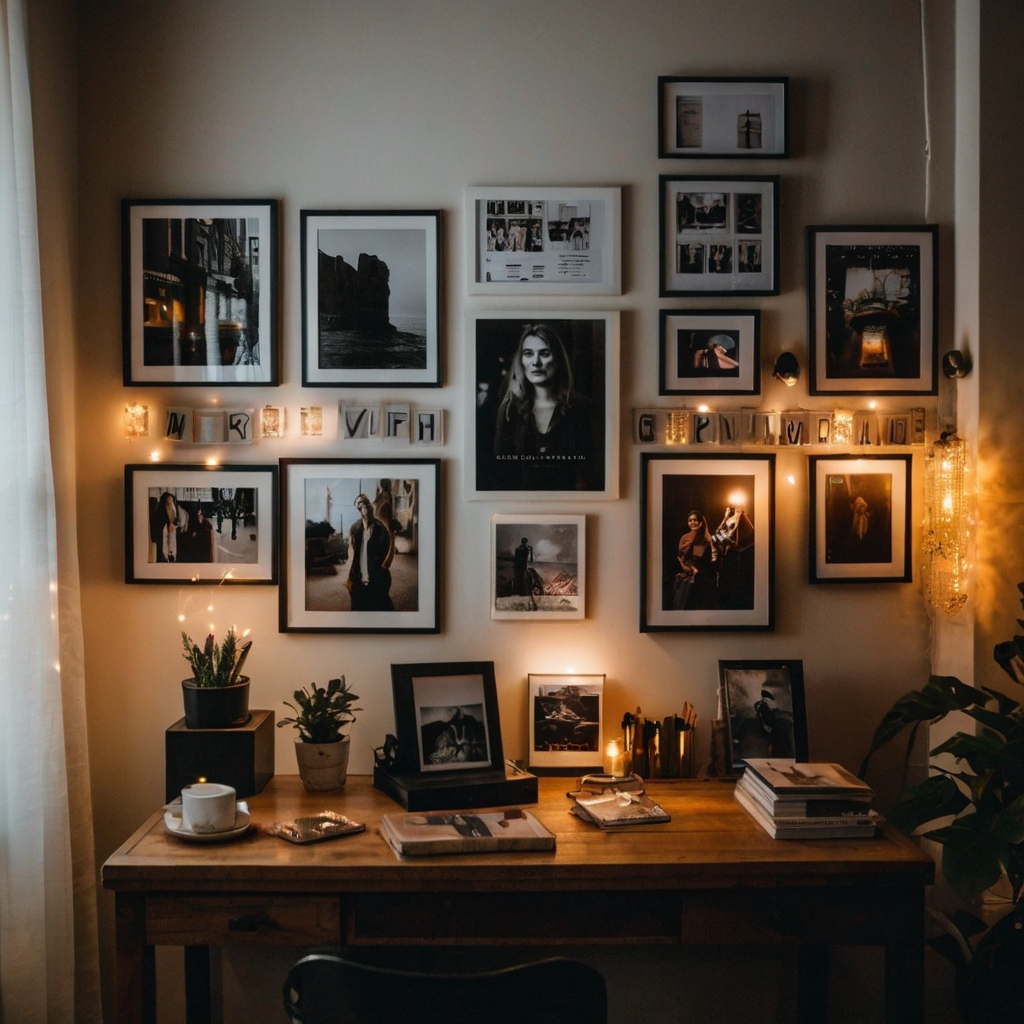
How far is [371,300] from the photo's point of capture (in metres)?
2.41

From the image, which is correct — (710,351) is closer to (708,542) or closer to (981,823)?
(708,542)

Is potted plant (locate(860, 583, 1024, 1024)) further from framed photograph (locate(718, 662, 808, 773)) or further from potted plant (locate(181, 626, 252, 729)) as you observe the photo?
potted plant (locate(181, 626, 252, 729))

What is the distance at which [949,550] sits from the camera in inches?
91.4

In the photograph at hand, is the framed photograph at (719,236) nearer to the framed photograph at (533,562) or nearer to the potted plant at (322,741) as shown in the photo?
the framed photograph at (533,562)

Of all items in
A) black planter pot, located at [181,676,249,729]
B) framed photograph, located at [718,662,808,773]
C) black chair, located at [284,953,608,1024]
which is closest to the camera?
black chair, located at [284,953,608,1024]

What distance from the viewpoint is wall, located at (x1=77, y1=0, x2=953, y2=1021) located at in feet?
A: 7.87

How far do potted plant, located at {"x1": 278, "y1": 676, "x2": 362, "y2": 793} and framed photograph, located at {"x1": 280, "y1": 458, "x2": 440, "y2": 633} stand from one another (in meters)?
0.20

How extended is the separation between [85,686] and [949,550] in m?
2.22

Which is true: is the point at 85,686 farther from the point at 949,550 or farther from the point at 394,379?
the point at 949,550

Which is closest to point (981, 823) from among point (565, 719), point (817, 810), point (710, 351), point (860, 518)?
point (817, 810)

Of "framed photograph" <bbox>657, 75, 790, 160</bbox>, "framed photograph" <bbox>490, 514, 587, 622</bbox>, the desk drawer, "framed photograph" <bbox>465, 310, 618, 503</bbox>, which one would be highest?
"framed photograph" <bbox>657, 75, 790, 160</bbox>

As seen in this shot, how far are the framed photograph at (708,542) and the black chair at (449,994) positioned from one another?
1.14 meters

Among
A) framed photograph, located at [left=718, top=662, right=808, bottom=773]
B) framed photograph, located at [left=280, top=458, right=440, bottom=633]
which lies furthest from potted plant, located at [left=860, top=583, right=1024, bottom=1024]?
framed photograph, located at [left=280, top=458, right=440, bottom=633]

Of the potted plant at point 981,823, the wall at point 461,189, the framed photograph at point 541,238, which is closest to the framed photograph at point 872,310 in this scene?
the wall at point 461,189
